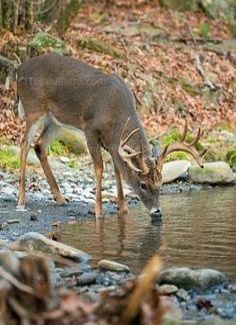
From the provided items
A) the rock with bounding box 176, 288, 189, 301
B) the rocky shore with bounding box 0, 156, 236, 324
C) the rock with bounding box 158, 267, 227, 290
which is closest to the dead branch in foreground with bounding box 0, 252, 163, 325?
the rocky shore with bounding box 0, 156, 236, 324

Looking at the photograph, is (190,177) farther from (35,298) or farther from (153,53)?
(35,298)

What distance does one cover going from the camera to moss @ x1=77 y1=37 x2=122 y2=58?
19.8m

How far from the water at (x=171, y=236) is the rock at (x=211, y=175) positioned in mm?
1846

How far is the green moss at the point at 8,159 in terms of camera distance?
544 inches

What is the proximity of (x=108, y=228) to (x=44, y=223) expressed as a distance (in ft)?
2.42

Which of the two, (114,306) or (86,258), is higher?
(114,306)

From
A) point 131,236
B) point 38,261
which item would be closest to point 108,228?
point 131,236

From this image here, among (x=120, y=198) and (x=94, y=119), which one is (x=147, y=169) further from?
(x=94, y=119)

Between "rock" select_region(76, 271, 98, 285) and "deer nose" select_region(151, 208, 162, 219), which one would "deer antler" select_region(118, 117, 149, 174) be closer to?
"deer nose" select_region(151, 208, 162, 219)

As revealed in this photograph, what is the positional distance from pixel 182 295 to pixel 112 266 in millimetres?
1131

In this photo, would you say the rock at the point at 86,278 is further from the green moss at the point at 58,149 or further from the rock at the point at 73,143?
the rock at the point at 73,143

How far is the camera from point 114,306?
379cm

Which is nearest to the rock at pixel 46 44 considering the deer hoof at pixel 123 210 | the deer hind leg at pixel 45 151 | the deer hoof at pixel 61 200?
the deer hind leg at pixel 45 151

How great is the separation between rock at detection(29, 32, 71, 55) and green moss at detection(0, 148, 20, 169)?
3683 mm
